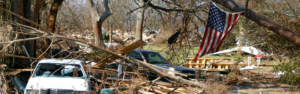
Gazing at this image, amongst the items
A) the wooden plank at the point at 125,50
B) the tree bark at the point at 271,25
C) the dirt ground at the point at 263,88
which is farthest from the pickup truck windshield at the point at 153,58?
the tree bark at the point at 271,25

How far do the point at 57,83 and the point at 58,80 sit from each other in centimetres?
22

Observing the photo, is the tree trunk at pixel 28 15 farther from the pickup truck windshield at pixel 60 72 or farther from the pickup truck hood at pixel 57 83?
the pickup truck hood at pixel 57 83

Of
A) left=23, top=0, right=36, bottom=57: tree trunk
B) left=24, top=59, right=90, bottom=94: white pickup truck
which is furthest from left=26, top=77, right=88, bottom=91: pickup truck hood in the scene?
left=23, top=0, right=36, bottom=57: tree trunk

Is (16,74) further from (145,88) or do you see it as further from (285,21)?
(285,21)

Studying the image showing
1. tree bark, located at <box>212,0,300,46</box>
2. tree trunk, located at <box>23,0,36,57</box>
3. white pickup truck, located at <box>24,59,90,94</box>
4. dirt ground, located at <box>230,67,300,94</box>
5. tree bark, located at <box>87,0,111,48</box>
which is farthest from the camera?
tree bark, located at <box>87,0,111,48</box>

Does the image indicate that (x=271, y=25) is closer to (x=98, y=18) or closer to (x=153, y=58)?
(x=153, y=58)

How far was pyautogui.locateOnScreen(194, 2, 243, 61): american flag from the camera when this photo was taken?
30.2ft

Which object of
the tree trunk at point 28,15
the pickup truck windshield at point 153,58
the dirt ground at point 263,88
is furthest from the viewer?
the tree trunk at point 28,15

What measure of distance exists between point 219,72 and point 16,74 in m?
10.1

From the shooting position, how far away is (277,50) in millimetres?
10727

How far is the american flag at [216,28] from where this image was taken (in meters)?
9.22

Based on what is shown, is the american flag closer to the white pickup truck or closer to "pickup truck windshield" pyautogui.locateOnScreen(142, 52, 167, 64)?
"pickup truck windshield" pyautogui.locateOnScreen(142, 52, 167, 64)

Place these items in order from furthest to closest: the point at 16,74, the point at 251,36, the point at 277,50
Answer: the point at 251,36 < the point at 277,50 < the point at 16,74

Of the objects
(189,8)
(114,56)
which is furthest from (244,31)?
(114,56)
